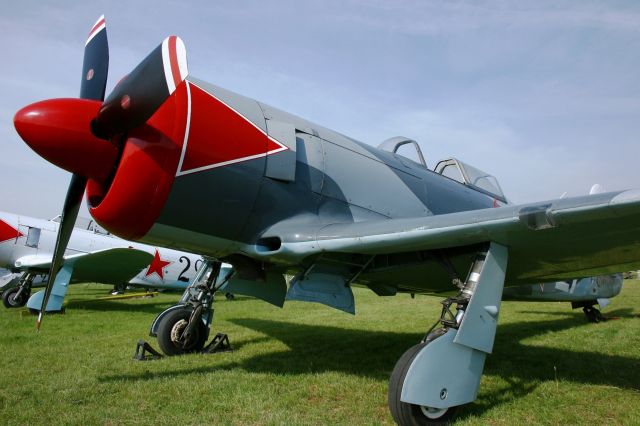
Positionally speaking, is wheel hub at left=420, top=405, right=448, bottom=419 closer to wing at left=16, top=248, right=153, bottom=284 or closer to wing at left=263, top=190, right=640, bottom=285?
wing at left=263, top=190, right=640, bottom=285

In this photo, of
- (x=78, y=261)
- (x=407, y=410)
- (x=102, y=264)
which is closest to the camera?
(x=407, y=410)

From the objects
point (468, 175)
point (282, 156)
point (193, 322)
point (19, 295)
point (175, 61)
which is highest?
point (468, 175)

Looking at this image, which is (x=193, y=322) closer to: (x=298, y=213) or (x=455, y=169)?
(x=298, y=213)

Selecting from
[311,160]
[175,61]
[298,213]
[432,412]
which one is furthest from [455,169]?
→ [175,61]

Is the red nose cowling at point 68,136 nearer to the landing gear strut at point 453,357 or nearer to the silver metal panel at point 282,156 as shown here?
the silver metal panel at point 282,156

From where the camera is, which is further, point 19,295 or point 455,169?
point 19,295

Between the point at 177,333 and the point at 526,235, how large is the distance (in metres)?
4.17

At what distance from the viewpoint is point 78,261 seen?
11.8 m

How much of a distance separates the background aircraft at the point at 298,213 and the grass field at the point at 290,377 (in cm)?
71

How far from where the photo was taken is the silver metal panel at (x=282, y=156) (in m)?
4.09

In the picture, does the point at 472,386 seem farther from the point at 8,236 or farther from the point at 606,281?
the point at 8,236

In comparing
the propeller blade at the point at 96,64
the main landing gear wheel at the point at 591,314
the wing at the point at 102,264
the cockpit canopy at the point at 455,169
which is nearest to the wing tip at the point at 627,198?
the cockpit canopy at the point at 455,169

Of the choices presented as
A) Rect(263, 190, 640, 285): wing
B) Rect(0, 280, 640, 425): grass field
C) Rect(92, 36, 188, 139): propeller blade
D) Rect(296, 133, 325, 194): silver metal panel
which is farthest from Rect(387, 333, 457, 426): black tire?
Rect(92, 36, 188, 139): propeller blade

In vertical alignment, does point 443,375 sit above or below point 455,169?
below
